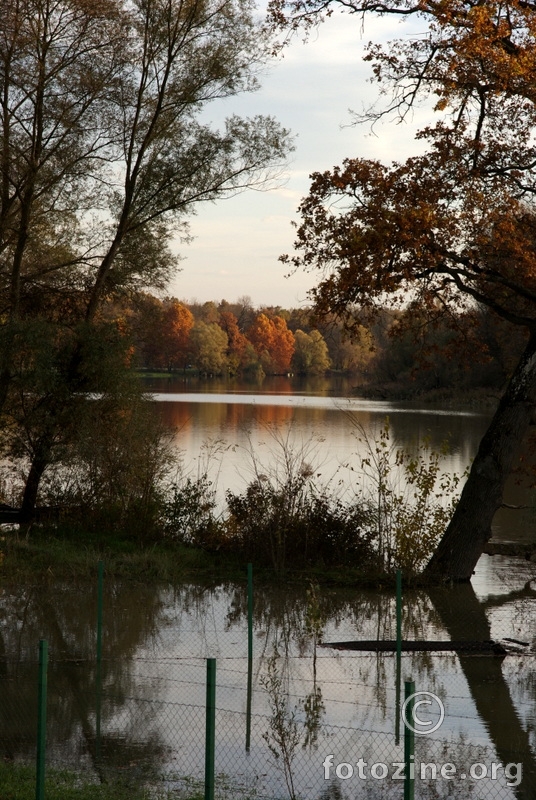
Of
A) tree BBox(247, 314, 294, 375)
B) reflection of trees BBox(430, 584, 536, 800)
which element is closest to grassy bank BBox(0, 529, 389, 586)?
reflection of trees BBox(430, 584, 536, 800)

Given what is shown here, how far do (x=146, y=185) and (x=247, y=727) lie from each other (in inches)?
685

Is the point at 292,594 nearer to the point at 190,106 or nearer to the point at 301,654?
the point at 301,654

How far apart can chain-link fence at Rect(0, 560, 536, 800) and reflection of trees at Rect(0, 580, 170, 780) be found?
28 millimetres

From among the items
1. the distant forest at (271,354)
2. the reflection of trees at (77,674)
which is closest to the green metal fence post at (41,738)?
the reflection of trees at (77,674)

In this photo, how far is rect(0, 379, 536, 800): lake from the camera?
8.16 meters

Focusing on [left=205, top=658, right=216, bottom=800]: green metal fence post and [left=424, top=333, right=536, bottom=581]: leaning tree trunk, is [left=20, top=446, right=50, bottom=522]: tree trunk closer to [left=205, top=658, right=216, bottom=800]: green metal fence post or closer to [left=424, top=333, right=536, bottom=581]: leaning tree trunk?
[left=424, top=333, right=536, bottom=581]: leaning tree trunk

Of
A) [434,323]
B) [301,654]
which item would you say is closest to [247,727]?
[301,654]

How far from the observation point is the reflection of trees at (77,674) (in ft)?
28.0

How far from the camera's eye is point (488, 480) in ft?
54.1

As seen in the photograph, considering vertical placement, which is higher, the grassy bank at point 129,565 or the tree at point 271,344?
the tree at point 271,344

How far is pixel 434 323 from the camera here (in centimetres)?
1742

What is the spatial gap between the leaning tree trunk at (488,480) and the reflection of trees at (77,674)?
523 cm

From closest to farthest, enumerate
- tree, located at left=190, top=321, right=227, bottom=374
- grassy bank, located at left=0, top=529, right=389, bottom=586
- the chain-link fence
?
1. the chain-link fence
2. grassy bank, located at left=0, top=529, right=389, bottom=586
3. tree, located at left=190, top=321, right=227, bottom=374

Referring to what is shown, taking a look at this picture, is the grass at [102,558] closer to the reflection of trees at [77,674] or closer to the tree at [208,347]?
the reflection of trees at [77,674]
